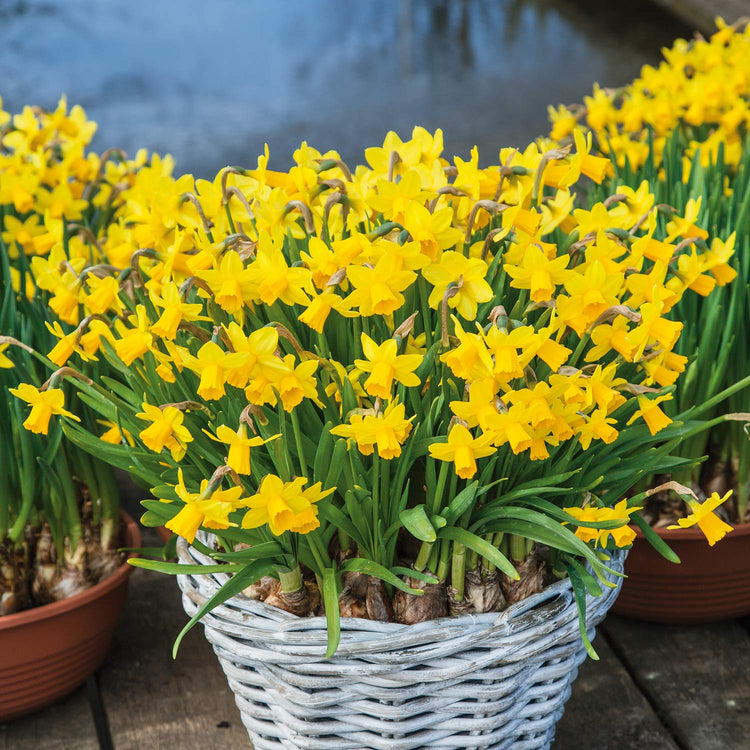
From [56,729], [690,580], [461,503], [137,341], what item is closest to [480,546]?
[461,503]

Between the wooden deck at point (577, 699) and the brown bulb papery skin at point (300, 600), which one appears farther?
the wooden deck at point (577, 699)

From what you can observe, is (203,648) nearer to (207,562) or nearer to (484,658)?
(207,562)

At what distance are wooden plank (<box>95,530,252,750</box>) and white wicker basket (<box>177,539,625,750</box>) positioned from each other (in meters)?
0.19

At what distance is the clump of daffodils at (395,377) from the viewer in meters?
0.83

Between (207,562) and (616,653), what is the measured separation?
23.7 inches

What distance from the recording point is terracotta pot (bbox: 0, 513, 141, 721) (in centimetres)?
114

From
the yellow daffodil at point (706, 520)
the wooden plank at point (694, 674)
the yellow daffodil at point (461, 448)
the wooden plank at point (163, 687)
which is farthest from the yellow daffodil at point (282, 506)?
the wooden plank at point (694, 674)

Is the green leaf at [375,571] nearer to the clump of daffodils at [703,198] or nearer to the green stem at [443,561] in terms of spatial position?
the green stem at [443,561]

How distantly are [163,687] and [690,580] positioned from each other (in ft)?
2.21

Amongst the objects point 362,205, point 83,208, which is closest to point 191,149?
point 83,208

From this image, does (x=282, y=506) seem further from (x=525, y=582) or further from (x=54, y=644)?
(x=54, y=644)

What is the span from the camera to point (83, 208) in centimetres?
155

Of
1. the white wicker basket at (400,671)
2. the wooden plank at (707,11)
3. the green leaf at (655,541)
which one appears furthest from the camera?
the wooden plank at (707,11)

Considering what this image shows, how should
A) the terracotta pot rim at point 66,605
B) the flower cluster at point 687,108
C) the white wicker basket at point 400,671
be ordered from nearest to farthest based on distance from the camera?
the white wicker basket at point 400,671
the terracotta pot rim at point 66,605
the flower cluster at point 687,108
